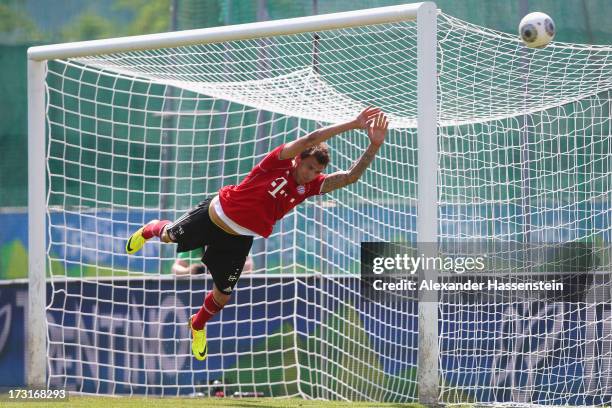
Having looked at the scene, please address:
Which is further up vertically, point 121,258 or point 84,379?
point 121,258

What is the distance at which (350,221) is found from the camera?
11031 mm

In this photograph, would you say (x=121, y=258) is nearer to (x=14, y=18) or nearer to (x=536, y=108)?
(x=14, y=18)

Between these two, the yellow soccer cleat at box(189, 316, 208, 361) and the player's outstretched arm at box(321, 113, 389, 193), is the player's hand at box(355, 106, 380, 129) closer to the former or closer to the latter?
the player's outstretched arm at box(321, 113, 389, 193)

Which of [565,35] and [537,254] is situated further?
[565,35]

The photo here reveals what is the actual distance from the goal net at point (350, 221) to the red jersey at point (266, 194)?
192 cm

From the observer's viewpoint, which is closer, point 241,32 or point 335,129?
point 335,129

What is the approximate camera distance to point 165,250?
11.8 meters

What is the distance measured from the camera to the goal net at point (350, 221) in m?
9.34

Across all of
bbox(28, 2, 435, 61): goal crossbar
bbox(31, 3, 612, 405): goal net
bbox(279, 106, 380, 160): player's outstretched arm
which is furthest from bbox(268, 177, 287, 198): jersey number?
bbox(31, 3, 612, 405): goal net

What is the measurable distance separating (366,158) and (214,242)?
137cm

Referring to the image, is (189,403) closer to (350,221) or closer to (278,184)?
(278,184)

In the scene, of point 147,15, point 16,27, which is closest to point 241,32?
point 147,15

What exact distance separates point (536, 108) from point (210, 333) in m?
4.17

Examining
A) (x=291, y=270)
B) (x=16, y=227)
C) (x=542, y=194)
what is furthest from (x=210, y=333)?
(x=542, y=194)
